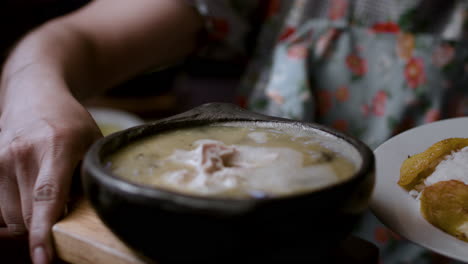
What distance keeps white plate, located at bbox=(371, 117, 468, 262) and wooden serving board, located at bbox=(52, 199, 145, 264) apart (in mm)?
354

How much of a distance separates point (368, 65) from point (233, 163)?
1154 millimetres

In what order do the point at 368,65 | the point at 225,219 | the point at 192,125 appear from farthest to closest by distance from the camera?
the point at 368,65 < the point at 192,125 < the point at 225,219

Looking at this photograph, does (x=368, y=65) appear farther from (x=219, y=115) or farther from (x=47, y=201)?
(x=47, y=201)

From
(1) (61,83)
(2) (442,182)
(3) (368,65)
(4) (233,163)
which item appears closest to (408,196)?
(2) (442,182)

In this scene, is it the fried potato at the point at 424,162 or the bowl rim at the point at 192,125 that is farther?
the fried potato at the point at 424,162

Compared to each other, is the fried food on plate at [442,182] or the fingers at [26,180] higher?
the fried food on plate at [442,182]

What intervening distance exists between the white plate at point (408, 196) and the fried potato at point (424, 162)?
0.7 inches

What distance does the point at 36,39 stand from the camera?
126cm

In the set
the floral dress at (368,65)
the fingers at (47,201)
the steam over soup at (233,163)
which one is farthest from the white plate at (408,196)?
the floral dress at (368,65)

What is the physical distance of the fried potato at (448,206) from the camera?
0.65 meters

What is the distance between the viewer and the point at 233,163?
61 cm

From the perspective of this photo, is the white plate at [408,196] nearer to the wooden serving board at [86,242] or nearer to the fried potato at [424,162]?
the fried potato at [424,162]

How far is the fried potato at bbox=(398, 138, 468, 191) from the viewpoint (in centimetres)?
74

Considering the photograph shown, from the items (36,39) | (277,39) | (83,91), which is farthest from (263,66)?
(36,39)
